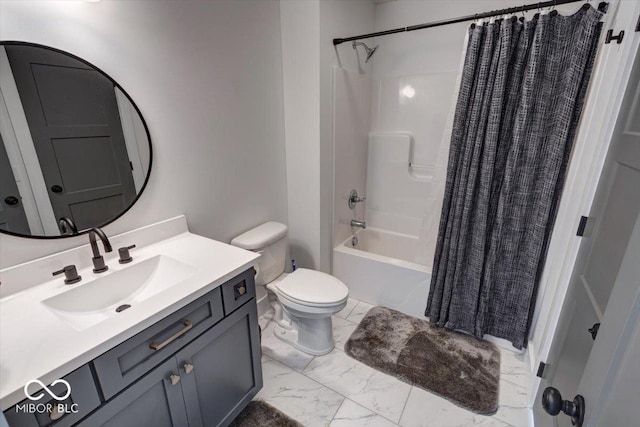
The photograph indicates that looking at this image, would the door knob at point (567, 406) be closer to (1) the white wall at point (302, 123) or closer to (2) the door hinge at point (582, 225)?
(2) the door hinge at point (582, 225)

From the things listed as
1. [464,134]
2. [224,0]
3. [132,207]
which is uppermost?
[224,0]

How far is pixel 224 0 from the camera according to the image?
1.63 metres

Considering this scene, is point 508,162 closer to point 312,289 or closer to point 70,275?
point 312,289

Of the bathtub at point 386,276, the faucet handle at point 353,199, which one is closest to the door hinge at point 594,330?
the bathtub at point 386,276

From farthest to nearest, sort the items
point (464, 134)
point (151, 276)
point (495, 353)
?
point (495, 353) → point (464, 134) → point (151, 276)

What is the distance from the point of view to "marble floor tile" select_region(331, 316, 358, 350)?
2.04 m

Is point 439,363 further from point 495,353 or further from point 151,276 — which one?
point 151,276

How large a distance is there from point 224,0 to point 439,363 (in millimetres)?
2474

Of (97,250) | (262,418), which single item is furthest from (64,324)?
(262,418)

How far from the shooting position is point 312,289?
6.03 feet

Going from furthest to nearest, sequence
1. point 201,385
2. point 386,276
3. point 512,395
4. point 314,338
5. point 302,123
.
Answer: point 386,276 → point 302,123 → point 314,338 → point 512,395 → point 201,385

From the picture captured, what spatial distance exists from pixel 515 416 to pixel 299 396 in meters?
1.13

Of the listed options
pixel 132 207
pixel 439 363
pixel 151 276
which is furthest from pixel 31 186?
pixel 439 363

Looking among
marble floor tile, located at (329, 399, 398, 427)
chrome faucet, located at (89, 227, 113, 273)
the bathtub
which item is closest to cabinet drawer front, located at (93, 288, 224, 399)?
chrome faucet, located at (89, 227, 113, 273)
